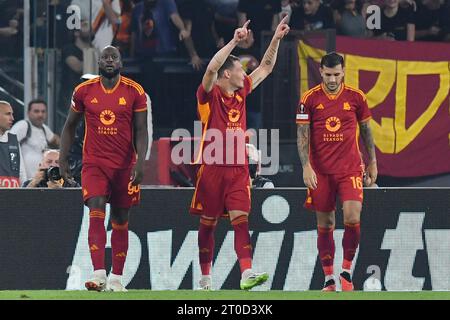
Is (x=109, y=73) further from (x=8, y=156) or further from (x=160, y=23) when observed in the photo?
(x=160, y=23)

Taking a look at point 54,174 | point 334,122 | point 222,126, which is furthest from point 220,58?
point 54,174

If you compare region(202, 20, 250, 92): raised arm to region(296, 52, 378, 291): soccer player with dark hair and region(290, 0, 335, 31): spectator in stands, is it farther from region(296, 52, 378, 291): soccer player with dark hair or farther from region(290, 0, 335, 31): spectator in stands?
region(290, 0, 335, 31): spectator in stands

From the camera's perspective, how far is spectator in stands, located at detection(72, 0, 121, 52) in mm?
17641

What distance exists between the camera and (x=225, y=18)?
1825 centimetres

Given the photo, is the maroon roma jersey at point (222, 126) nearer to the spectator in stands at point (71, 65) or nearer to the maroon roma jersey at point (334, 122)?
the maroon roma jersey at point (334, 122)

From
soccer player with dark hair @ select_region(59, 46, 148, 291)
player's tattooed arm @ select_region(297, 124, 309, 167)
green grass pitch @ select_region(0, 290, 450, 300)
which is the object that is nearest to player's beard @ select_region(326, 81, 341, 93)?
player's tattooed arm @ select_region(297, 124, 309, 167)

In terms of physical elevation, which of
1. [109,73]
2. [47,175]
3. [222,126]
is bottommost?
[47,175]

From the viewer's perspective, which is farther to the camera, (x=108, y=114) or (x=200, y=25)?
(x=200, y=25)

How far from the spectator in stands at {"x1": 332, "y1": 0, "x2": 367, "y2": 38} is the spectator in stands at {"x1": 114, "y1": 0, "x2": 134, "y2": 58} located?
249cm

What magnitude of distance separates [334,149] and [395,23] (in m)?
5.57

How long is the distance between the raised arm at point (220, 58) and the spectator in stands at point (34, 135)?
14.1ft

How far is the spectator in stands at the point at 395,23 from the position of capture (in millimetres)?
18375

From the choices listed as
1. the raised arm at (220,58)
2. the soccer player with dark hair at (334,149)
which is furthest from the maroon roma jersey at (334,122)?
the raised arm at (220,58)
